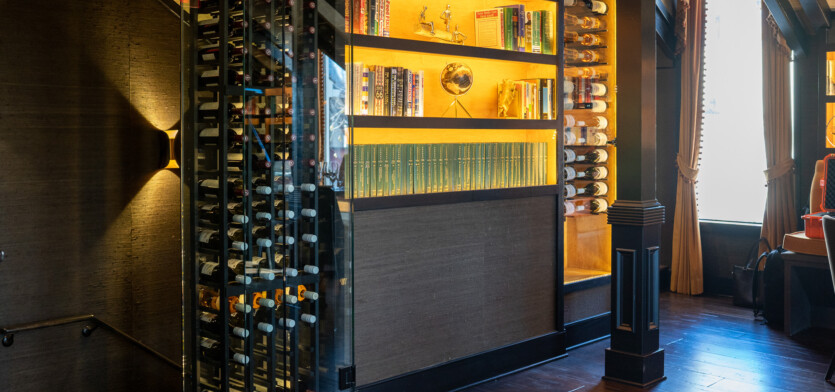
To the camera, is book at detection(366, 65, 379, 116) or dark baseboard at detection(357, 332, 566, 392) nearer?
book at detection(366, 65, 379, 116)

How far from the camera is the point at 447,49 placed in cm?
450

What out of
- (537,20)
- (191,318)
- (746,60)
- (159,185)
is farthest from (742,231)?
(191,318)

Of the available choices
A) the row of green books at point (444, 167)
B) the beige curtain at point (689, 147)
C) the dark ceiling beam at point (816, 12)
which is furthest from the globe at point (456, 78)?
the beige curtain at point (689, 147)

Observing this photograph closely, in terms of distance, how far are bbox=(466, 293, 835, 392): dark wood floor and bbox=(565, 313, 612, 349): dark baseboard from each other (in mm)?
65

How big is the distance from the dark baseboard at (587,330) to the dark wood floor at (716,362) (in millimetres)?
65

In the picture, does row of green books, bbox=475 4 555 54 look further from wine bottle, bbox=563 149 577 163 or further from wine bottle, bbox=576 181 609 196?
wine bottle, bbox=576 181 609 196

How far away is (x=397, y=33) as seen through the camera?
452cm

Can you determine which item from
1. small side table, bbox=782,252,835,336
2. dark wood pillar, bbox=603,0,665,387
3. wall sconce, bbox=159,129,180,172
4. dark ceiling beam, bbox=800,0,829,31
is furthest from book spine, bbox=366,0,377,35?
small side table, bbox=782,252,835,336

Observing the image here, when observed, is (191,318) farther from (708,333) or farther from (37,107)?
(708,333)

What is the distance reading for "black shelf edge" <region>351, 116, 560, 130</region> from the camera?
13.3 feet

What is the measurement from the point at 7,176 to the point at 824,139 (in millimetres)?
6102

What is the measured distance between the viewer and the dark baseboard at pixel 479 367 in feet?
13.9

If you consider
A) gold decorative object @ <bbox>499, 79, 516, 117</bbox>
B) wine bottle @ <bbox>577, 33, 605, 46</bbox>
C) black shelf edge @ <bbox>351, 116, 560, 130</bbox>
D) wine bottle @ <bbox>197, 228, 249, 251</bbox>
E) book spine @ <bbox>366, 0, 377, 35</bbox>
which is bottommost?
wine bottle @ <bbox>197, 228, 249, 251</bbox>

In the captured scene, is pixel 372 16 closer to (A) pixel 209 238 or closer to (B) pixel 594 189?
(A) pixel 209 238
